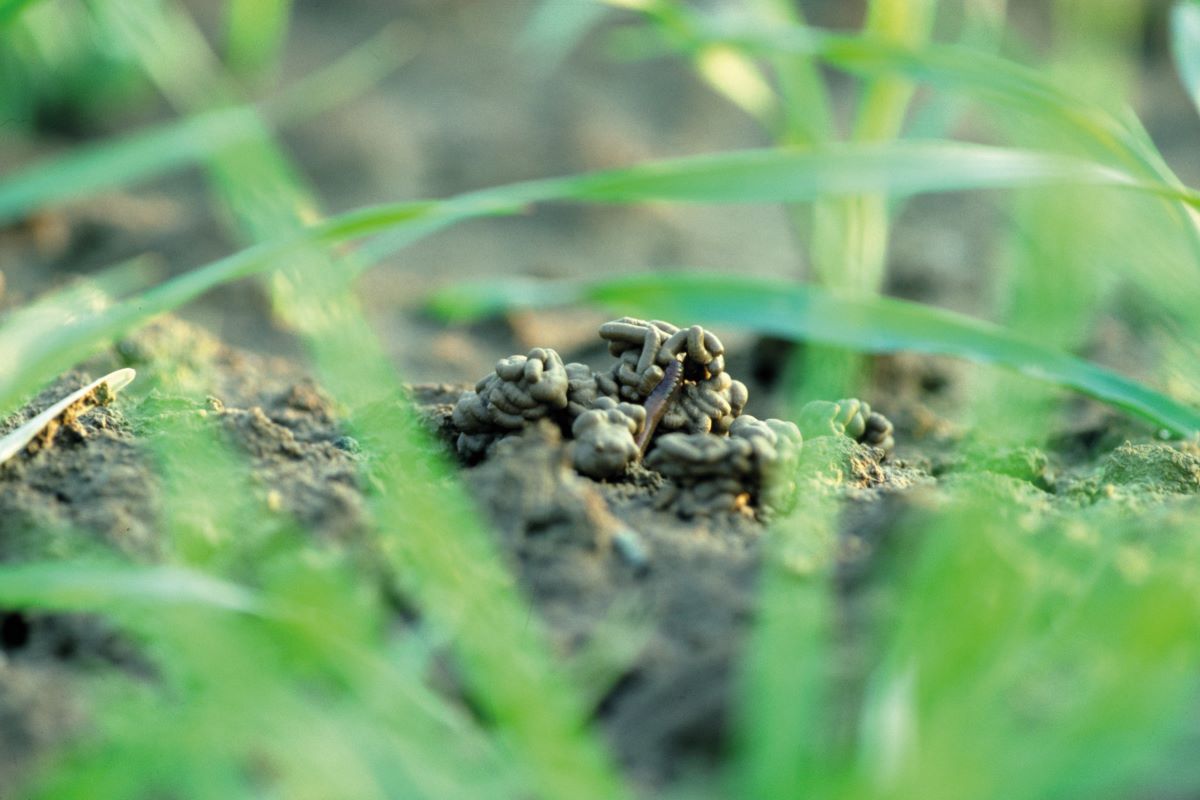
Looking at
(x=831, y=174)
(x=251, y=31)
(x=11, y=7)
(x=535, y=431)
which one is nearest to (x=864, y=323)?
(x=831, y=174)

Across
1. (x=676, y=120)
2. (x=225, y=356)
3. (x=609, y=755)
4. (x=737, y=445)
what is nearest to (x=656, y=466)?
(x=737, y=445)

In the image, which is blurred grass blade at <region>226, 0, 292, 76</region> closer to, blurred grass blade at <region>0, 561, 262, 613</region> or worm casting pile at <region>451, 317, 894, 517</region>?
worm casting pile at <region>451, 317, 894, 517</region>

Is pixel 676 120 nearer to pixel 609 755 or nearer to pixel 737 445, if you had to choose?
pixel 737 445

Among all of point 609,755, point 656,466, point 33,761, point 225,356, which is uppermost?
point 225,356

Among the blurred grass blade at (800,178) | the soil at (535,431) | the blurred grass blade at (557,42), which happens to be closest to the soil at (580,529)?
the soil at (535,431)

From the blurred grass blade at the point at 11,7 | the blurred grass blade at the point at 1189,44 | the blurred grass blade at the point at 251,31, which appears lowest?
the blurred grass blade at the point at 11,7

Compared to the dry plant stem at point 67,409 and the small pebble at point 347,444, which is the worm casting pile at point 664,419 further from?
the dry plant stem at point 67,409

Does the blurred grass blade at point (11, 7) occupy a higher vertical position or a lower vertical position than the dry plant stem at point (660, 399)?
higher
